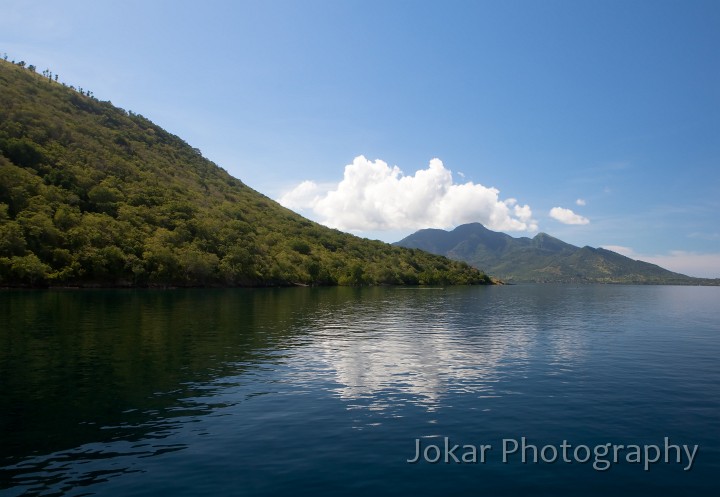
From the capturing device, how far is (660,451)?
24141 millimetres

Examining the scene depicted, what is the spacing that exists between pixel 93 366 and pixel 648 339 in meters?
74.0

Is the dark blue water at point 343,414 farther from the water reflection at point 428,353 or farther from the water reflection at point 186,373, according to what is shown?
the water reflection at point 428,353

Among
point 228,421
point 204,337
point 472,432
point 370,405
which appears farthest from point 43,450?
point 204,337

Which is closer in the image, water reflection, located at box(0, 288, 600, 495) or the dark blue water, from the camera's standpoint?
the dark blue water

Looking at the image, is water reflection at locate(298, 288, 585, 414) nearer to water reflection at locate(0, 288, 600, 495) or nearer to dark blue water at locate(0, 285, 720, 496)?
water reflection at locate(0, 288, 600, 495)

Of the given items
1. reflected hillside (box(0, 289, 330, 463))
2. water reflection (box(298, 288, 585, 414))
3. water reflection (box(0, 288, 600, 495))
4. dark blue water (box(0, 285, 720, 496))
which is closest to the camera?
dark blue water (box(0, 285, 720, 496))

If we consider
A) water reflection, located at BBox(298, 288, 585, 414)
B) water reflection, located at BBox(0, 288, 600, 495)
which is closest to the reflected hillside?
water reflection, located at BBox(0, 288, 600, 495)

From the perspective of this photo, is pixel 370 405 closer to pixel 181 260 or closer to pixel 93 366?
pixel 93 366

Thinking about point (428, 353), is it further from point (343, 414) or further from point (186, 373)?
point (186, 373)

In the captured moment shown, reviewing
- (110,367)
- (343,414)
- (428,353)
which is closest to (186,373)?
(110,367)

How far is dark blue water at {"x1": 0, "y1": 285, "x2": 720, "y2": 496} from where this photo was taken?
793 inches

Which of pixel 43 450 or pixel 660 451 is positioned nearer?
pixel 43 450

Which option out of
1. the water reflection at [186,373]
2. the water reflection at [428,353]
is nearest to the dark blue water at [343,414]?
the water reflection at [186,373]

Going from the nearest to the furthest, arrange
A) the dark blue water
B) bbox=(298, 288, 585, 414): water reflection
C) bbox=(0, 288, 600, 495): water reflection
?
1. the dark blue water
2. bbox=(0, 288, 600, 495): water reflection
3. bbox=(298, 288, 585, 414): water reflection
